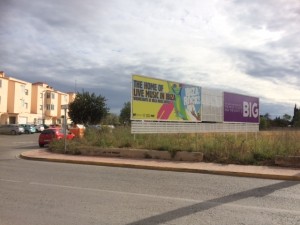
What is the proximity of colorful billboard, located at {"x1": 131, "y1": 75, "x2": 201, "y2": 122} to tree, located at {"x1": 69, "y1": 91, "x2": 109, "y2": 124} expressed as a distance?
36837 millimetres

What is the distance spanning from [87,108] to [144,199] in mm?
53115

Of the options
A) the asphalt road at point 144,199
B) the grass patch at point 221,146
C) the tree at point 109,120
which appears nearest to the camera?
the asphalt road at point 144,199

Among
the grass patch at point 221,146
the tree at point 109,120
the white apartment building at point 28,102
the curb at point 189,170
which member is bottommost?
the curb at point 189,170

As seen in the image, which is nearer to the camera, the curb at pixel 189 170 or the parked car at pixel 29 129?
the curb at pixel 189 170

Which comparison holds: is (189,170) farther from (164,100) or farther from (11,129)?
(11,129)

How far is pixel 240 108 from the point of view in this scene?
30.9 m

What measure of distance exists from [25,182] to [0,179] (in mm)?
1154

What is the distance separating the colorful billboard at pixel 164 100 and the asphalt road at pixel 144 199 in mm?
8505

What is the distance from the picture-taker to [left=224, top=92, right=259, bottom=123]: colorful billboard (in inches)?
1153

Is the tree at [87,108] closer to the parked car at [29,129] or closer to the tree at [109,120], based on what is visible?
the tree at [109,120]

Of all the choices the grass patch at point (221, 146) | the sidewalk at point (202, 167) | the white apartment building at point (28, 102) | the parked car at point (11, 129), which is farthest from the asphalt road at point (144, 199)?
the white apartment building at point (28, 102)

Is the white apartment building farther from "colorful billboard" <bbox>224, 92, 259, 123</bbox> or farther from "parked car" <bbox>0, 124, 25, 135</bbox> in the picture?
"colorful billboard" <bbox>224, 92, 259, 123</bbox>

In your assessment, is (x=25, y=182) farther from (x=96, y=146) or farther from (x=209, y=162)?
(x=96, y=146)

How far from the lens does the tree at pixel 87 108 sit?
61.3m
